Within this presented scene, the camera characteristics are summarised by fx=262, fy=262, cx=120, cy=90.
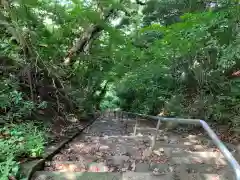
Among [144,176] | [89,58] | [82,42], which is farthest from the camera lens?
[89,58]

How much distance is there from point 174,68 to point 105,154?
4.45 meters

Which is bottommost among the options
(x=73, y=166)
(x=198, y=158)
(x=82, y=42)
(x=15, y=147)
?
(x=73, y=166)

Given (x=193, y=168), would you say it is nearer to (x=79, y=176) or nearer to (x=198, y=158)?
(x=198, y=158)

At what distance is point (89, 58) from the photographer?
920 centimetres

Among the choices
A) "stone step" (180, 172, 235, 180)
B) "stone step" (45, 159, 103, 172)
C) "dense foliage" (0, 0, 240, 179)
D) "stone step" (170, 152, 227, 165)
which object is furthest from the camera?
"dense foliage" (0, 0, 240, 179)

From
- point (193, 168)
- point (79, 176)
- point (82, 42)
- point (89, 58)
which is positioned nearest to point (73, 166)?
point (79, 176)

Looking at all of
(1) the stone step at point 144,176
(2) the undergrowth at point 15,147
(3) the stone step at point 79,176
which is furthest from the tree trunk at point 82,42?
(1) the stone step at point 144,176

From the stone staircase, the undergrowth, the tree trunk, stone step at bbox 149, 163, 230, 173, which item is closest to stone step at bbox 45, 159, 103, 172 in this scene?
the stone staircase

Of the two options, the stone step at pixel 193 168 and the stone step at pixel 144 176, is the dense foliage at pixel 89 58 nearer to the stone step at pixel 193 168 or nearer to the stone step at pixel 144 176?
the stone step at pixel 144 176

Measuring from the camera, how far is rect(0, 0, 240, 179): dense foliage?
472cm

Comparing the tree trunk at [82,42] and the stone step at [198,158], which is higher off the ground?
the tree trunk at [82,42]

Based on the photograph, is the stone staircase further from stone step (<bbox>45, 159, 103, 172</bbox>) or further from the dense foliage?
the dense foliage

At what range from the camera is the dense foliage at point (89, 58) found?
472 cm

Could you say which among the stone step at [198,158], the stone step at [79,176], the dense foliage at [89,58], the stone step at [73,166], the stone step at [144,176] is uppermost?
the dense foliage at [89,58]
